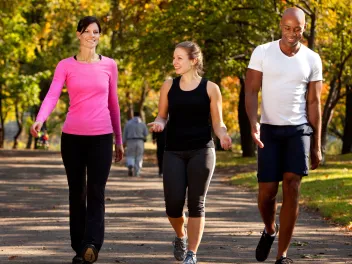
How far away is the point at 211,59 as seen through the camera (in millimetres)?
33031

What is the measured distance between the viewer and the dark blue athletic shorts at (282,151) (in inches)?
340

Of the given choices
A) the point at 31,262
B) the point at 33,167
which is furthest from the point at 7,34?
the point at 31,262

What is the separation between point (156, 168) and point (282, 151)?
24.3 meters

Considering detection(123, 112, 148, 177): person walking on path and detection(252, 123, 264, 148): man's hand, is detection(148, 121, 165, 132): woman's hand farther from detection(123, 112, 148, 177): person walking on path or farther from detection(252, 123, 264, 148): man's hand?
detection(123, 112, 148, 177): person walking on path

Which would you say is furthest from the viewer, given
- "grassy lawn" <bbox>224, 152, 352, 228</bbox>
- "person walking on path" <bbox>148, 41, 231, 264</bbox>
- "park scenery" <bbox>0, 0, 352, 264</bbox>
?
Result: "grassy lawn" <bbox>224, 152, 352, 228</bbox>

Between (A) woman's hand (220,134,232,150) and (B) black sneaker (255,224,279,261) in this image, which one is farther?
(B) black sneaker (255,224,279,261)

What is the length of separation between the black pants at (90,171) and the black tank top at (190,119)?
57cm

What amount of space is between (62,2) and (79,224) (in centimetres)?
2603

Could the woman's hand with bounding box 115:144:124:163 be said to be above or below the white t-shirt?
below

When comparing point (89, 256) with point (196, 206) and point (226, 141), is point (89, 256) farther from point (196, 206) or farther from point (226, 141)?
point (226, 141)

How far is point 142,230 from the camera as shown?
41.5 ft

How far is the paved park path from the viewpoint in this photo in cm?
995

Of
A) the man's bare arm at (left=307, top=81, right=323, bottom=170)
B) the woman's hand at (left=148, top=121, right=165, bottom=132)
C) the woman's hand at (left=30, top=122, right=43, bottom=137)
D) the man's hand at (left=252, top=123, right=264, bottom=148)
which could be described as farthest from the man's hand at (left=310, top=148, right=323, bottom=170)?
the woman's hand at (left=30, top=122, right=43, bottom=137)

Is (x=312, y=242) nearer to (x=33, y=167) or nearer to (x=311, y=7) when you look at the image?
(x=311, y=7)
